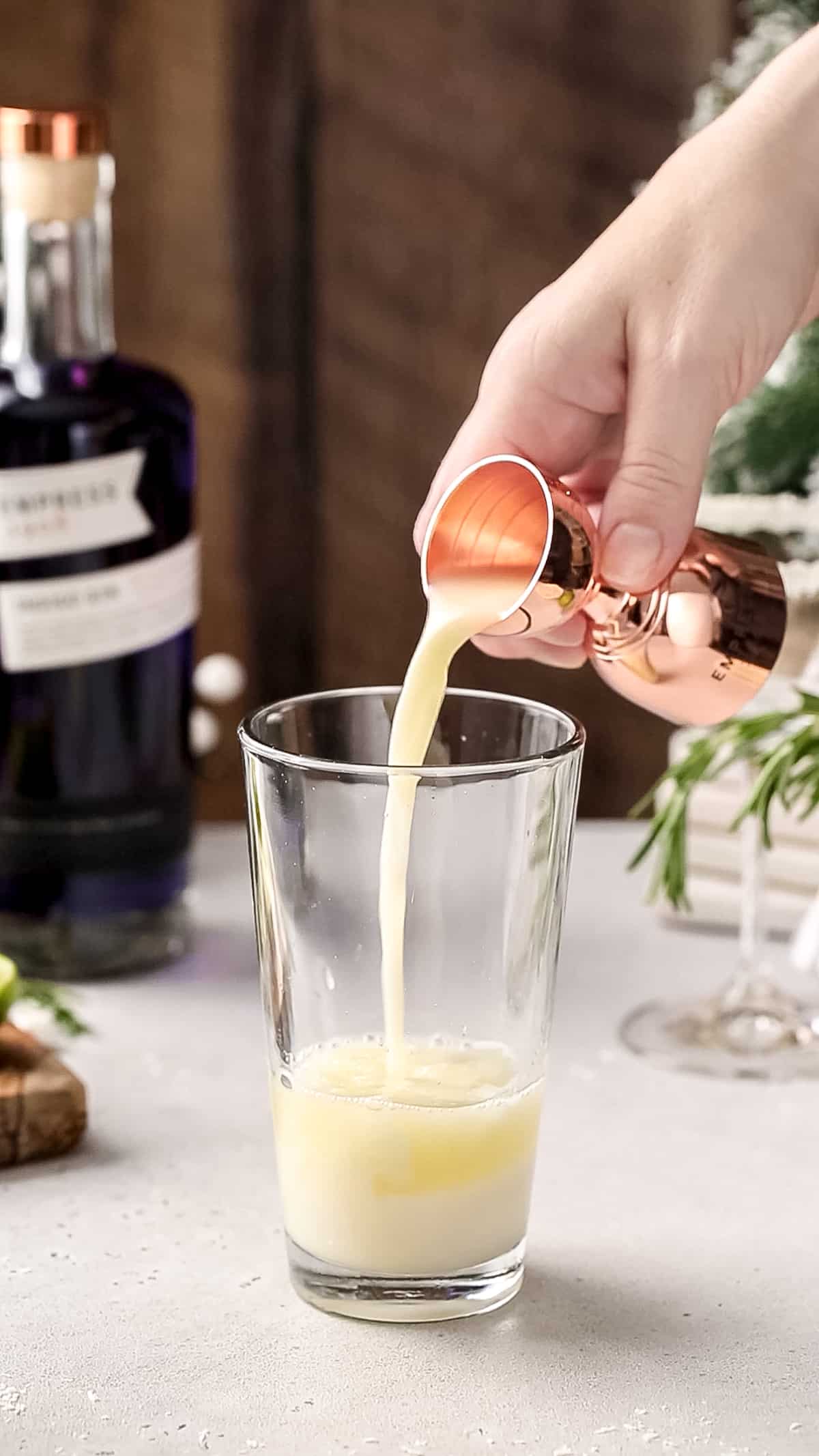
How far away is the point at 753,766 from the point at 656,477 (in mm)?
254

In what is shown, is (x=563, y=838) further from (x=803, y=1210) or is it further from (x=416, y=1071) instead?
(x=803, y=1210)

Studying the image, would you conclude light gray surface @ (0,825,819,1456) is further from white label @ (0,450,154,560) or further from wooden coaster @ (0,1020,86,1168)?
white label @ (0,450,154,560)

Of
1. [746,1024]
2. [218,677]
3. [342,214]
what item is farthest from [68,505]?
[342,214]

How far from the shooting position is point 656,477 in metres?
0.69

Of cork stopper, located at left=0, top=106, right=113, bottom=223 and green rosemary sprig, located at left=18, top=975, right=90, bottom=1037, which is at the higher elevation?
cork stopper, located at left=0, top=106, right=113, bottom=223

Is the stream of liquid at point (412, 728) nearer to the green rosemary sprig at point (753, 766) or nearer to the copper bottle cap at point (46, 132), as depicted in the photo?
the green rosemary sprig at point (753, 766)

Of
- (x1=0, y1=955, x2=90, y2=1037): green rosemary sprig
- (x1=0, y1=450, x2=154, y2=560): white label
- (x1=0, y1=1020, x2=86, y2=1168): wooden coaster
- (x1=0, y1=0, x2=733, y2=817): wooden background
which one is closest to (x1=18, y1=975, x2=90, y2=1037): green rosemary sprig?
(x1=0, y1=955, x2=90, y2=1037): green rosemary sprig

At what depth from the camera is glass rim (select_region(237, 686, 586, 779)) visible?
59 cm

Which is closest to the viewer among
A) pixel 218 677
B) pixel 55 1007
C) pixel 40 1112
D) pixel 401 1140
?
pixel 401 1140

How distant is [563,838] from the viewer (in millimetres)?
642

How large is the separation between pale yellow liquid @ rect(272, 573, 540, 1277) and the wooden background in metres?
0.96

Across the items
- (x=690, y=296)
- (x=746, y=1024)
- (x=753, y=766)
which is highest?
(x=690, y=296)

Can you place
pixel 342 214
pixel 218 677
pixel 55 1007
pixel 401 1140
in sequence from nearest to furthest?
pixel 401 1140 → pixel 55 1007 → pixel 218 677 → pixel 342 214

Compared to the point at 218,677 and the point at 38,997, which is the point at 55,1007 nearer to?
the point at 38,997
